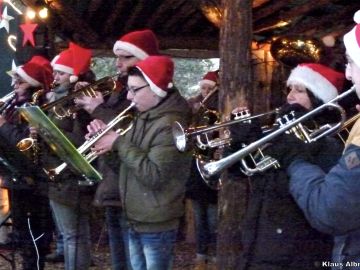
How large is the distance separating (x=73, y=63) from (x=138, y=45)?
2.74 ft

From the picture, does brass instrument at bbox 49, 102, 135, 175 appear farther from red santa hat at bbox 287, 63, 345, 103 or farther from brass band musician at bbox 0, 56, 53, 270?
red santa hat at bbox 287, 63, 345, 103

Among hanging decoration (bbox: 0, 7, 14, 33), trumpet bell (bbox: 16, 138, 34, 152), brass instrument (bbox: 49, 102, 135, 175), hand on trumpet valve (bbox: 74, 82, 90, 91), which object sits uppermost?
hanging decoration (bbox: 0, 7, 14, 33)

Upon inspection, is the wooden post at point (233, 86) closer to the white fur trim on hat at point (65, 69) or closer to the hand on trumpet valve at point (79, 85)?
the hand on trumpet valve at point (79, 85)

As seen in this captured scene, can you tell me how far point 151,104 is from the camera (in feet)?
14.8

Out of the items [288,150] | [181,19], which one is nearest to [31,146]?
[288,150]

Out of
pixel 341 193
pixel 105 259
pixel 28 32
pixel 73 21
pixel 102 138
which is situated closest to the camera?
pixel 341 193

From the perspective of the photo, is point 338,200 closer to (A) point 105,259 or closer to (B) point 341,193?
(B) point 341,193

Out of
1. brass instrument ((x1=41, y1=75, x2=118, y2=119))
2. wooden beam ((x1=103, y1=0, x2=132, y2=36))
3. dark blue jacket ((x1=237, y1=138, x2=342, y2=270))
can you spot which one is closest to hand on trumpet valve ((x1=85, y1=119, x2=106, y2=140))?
brass instrument ((x1=41, y1=75, x2=118, y2=119))

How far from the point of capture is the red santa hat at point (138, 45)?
531 centimetres

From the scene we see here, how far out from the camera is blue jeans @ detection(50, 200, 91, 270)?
536cm

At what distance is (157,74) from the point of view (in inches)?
177

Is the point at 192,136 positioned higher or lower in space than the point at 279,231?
higher

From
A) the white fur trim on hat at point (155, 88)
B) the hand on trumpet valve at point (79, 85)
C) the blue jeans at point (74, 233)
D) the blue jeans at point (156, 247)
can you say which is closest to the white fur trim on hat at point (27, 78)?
the hand on trumpet valve at point (79, 85)

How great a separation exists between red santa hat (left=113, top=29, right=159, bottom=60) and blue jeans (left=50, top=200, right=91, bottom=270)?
1154 millimetres
